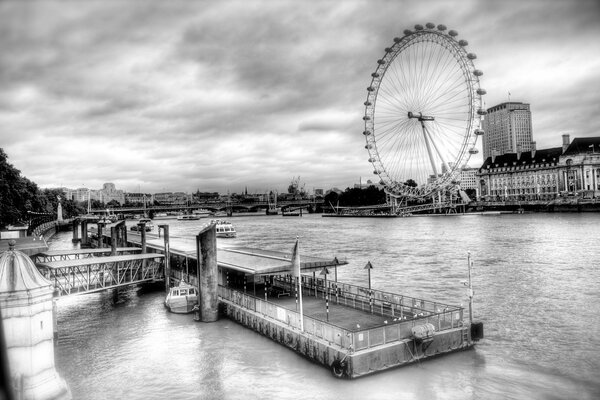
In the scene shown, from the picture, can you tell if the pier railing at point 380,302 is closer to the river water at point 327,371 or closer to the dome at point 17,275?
the river water at point 327,371

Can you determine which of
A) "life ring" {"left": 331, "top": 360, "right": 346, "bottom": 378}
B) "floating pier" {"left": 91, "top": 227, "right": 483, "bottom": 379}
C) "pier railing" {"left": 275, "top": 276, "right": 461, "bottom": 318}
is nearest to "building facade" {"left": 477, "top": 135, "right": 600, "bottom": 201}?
"pier railing" {"left": 275, "top": 276, "right": 461, "bottom": 318}

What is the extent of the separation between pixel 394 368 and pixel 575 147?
19141 cm

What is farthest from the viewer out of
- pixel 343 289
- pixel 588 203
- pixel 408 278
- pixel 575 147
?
pixel 575 147

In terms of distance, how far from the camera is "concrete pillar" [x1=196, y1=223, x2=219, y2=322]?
2936cm

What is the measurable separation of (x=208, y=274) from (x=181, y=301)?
213 inches

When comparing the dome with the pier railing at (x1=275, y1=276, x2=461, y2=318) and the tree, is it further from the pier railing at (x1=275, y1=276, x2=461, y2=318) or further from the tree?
the tree

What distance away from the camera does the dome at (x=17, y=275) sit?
13.1m

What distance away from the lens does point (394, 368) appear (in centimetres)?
2062

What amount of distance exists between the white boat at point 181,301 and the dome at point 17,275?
A: 2019 centimetres

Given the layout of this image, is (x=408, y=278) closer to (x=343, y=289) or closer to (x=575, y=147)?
(x=343, y=289)

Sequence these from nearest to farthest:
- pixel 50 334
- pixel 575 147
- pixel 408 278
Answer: pixel 50 334 < pixel 408 278 < pixel 575 147

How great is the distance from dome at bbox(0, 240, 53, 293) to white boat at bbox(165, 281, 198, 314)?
66.3 ft

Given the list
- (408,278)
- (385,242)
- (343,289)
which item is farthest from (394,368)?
(385,242)

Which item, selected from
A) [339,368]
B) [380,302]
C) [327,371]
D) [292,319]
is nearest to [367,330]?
[339,368]
